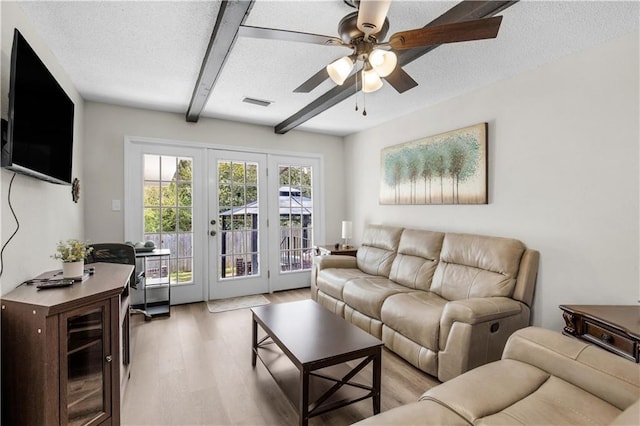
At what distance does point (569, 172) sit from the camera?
2355mm

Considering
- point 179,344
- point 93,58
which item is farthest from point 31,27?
point 179,344

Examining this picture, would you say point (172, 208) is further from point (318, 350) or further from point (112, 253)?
point (318, 350)

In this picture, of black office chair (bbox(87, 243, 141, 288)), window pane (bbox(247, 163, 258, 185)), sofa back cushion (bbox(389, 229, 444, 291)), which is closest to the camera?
black office chair (bbox(87, 243, 141, 288))

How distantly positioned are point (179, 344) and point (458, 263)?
2.67 metres

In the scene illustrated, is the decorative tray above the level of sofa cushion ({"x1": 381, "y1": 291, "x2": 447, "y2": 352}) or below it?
above

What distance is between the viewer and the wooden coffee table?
1710mm

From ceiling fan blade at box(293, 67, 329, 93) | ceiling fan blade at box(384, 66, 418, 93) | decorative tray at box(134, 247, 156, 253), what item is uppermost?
ceiling fan blade at box(293, 67, 329, 93)

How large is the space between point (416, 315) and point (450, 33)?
190cm

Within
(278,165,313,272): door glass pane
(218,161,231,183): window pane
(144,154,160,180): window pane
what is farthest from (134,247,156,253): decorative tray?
(278,165,313,272): door glass pane

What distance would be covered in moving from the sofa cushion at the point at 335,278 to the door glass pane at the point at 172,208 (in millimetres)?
1742

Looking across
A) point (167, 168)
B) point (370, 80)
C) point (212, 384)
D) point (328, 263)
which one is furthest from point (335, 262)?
point (370, 80)

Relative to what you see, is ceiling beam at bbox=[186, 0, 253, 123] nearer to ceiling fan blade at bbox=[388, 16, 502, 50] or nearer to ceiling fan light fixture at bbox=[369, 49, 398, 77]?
ceiling fan light fixture at bbox=[369, 49, 398, 77]

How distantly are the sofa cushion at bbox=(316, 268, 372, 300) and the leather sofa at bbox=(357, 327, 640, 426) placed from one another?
6.19 feet

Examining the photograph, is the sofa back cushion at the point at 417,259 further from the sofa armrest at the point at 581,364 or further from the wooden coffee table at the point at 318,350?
the sofa armrest at the point at 581,364
